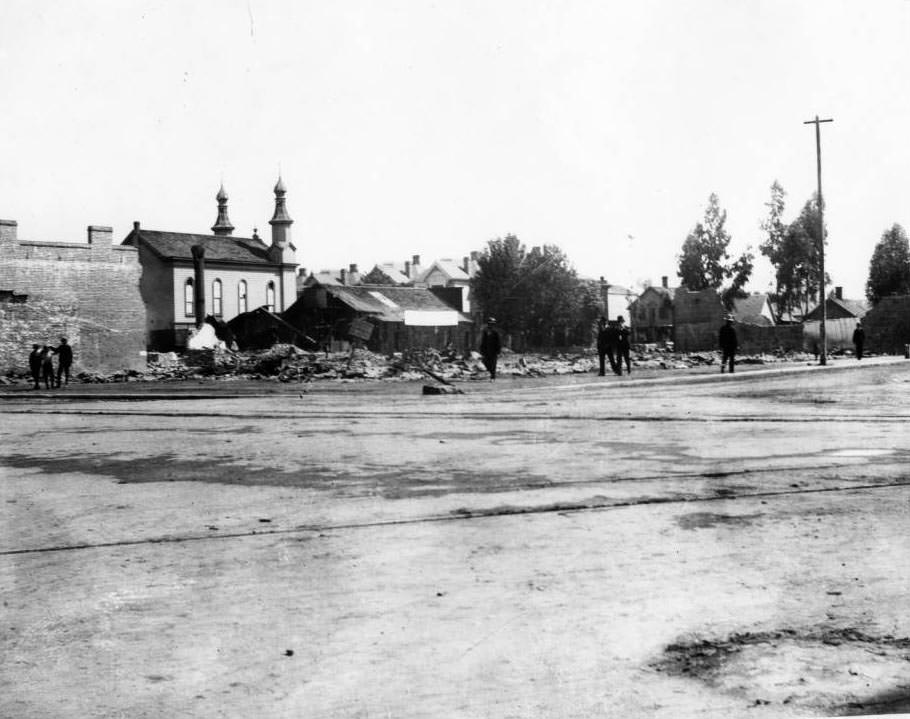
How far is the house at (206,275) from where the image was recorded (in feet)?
201

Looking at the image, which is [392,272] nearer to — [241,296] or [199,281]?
[241,296]

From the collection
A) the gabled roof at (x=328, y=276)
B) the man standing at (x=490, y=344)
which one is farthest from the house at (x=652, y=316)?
the man standing at (x=490, y=344)

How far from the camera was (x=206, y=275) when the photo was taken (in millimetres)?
63094

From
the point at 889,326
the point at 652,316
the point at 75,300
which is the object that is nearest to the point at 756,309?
the point at 652,316

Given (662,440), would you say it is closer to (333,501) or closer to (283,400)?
(333,501)

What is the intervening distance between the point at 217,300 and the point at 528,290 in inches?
985

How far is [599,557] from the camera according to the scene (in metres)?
5.09

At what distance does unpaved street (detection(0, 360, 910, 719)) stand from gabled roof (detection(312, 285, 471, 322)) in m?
49.1

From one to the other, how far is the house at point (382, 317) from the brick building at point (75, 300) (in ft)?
34.0

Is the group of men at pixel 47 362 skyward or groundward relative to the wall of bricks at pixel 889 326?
groundward

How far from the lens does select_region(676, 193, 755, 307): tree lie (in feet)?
283

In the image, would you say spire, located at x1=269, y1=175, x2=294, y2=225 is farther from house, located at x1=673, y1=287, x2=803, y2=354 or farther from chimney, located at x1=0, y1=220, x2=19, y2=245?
house, located at x1=673, y1=287, x2=803, y2=354

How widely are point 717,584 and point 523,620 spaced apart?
1.09 metres

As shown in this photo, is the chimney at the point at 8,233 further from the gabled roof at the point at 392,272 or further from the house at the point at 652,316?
the gabled roof at the point at 392,272
